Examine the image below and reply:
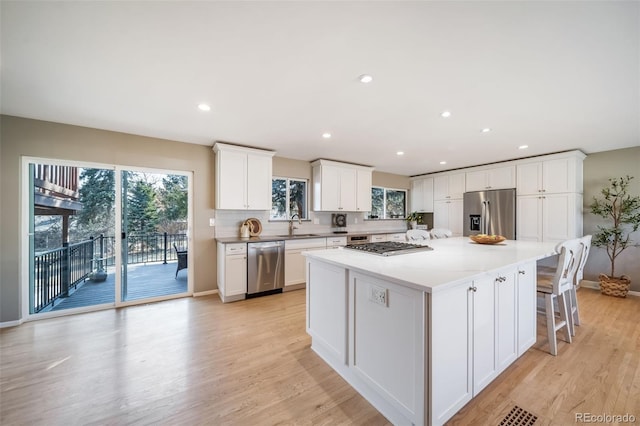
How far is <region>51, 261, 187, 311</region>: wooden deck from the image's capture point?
331cm

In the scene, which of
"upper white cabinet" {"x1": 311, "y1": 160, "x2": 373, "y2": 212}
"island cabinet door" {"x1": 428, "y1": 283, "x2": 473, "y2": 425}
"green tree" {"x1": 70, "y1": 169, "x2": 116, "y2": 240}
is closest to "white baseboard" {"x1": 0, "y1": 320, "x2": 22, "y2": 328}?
"green tree" {"x1": 70, "y1": 169, "x2": 116, "y2": 240}

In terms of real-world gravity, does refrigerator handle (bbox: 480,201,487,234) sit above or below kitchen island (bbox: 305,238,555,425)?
above

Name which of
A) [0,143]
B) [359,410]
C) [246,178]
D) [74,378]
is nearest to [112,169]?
[0,143]

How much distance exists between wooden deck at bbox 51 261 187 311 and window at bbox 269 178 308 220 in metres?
1.96

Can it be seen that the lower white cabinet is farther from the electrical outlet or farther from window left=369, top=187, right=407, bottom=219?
window left=369, top=187, right=407, bottom=219

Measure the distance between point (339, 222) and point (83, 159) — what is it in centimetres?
417

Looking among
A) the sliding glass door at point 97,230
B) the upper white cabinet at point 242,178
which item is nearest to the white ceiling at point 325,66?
the upper white cabinet at point 242,178

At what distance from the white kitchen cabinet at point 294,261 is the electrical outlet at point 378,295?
2558 mm

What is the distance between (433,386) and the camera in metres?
1.30

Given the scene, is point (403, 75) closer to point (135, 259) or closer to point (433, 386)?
point (433, 386)

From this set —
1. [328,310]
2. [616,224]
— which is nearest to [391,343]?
[328,310]

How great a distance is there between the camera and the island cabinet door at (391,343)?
1.32 meters

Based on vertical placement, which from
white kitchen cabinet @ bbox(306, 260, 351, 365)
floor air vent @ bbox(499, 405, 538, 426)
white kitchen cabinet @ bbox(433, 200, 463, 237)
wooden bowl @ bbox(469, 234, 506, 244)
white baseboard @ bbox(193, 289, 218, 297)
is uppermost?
white kitchen cabinet @ bbox(433, 200, 463, 237)

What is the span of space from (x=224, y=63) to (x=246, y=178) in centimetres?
225
